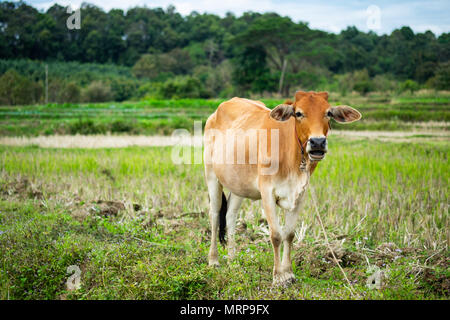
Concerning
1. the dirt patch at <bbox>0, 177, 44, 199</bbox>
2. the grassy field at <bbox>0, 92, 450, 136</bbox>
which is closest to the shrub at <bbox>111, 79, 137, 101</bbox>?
the grassy field at <bbox>0, 92, 450, 136</bbox>

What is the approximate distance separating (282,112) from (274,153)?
1.29 ft

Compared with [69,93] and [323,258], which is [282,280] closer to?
[323,258]

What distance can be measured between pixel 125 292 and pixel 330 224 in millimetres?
2944

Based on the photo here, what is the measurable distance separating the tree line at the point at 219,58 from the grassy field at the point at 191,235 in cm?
889

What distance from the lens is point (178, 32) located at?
63031mm

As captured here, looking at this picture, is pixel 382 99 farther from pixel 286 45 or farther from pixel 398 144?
pixel 286 45

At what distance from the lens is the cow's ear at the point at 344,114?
334 cm

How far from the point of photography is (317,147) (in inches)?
120

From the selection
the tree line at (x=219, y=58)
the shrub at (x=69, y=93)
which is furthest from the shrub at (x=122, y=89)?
the shrub at (x=69, y=93)

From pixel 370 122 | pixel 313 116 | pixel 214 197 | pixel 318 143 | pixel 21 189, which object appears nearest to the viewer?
pixel 318 143

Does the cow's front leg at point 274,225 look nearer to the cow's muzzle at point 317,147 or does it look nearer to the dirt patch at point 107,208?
the cow's muzzle at point 317,147

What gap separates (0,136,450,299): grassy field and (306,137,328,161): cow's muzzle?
3.20 feet

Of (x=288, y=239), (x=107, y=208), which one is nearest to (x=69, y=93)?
(x=107, y=208)

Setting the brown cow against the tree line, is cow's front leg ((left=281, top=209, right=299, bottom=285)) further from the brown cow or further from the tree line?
the tree line
